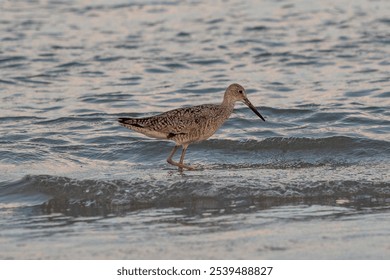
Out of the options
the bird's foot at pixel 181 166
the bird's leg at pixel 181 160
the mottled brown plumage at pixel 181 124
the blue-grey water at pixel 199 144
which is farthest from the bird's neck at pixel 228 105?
the bird's foot at pixel 181 166

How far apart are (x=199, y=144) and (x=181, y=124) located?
1.22m

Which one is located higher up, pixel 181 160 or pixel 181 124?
pixel 181 124

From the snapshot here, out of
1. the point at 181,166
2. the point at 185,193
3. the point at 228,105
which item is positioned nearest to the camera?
the point at 185,193

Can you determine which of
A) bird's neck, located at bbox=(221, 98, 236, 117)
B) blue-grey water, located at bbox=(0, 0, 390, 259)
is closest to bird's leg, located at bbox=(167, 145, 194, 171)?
blue-grey water, located at bbox=(0, 0, 390, 259)

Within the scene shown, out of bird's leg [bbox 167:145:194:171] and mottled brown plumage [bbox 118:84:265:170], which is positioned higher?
mottled brown plumage [bbox 118:84:265:170]

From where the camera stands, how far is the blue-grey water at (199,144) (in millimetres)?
8055

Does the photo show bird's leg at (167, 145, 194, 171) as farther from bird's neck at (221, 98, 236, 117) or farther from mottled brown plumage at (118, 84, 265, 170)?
bird's neck at (221, 98, 236, 117)

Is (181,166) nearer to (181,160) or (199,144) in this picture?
(181,160)

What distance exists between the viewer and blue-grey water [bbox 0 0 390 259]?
805cm

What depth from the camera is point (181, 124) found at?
11.1 meters

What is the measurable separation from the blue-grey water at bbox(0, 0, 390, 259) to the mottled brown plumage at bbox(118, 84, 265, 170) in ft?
1.13

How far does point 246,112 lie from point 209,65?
286 cm

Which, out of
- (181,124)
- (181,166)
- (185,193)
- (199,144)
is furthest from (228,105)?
(185,193)

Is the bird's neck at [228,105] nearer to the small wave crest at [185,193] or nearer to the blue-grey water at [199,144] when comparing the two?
the blue-grey water at [199,144]
